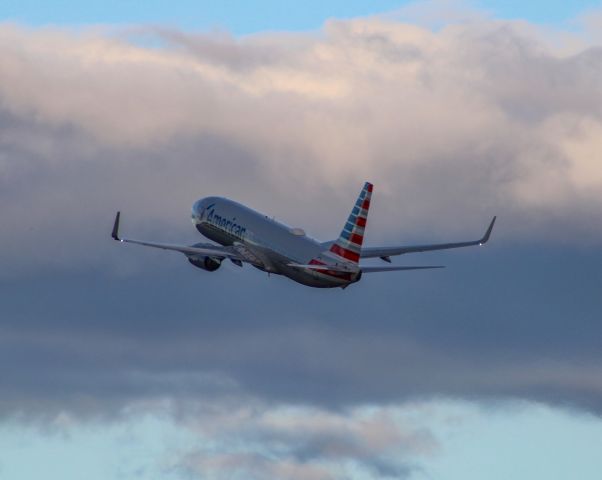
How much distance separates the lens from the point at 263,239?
7023 inches

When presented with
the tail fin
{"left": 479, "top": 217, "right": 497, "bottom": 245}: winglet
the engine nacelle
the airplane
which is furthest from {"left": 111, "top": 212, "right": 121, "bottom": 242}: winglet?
{"left": 479, "top": 217, "right": 497, "bottom": 245}: winglet

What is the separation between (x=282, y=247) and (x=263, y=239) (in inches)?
167

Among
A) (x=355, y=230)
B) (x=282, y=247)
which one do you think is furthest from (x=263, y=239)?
(x=355, y=230)

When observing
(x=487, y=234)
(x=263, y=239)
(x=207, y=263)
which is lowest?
(x=207, y=263)

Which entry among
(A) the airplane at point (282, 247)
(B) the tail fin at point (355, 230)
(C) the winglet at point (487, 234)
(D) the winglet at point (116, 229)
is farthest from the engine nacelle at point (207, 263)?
(C) the winglet at point (487, 234)

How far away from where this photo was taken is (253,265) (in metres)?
180

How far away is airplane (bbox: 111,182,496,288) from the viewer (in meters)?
167

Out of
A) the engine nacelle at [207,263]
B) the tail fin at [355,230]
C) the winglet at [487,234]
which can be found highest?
the winglet at [487,234]

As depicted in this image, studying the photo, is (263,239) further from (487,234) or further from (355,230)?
(487,234)

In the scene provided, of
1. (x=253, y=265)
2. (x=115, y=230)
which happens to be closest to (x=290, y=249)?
(x=253, y=265)

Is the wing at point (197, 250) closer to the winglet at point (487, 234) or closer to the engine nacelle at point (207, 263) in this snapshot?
the engine nacelle at point (207, 263)

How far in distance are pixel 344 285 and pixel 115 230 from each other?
89.1 feet

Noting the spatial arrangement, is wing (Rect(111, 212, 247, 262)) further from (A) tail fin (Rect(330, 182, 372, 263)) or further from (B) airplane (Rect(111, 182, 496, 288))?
(A) tail fin (Rect(330, 182, 372, 263))

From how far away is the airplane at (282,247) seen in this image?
547 ft
